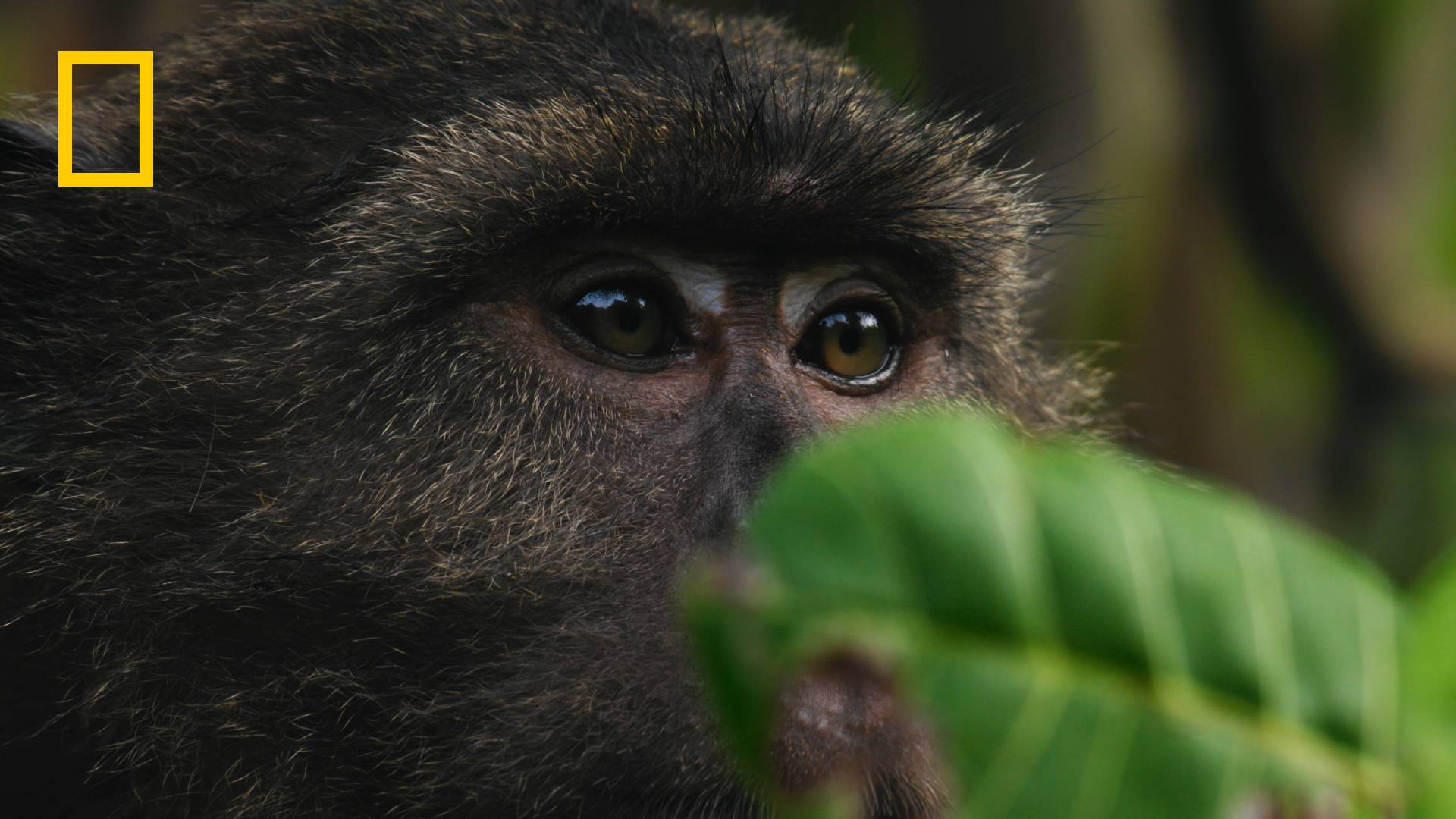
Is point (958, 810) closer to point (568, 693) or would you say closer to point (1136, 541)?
point (1136, 541)

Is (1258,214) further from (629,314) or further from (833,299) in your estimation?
(629,314)

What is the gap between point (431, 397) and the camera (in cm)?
290

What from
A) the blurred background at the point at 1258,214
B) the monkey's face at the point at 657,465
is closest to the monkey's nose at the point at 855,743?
the monkey's face at the point at 657,465

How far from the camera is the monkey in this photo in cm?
268

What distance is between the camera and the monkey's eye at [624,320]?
3029 millimetres

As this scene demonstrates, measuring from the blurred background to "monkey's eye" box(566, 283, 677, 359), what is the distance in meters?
4.12

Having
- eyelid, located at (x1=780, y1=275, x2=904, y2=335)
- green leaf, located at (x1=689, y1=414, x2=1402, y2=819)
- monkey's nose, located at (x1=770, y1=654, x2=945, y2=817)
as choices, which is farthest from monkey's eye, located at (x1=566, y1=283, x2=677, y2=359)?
green leaf, located at (x1=689, y1=414, x2=1402, y2=819)

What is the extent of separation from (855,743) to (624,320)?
1.06m

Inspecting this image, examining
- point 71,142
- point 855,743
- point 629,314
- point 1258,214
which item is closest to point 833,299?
point 629,314

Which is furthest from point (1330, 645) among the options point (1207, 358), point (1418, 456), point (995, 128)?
point (1418, 456)

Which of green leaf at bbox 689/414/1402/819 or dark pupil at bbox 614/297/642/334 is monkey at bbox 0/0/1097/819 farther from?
green leaf at bbox 689/414/1402/819

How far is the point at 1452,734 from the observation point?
35.2 inches

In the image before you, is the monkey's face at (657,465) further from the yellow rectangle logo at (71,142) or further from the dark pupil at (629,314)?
the yellow rectangle logo at (71,142)

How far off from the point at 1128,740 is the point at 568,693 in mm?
1769
